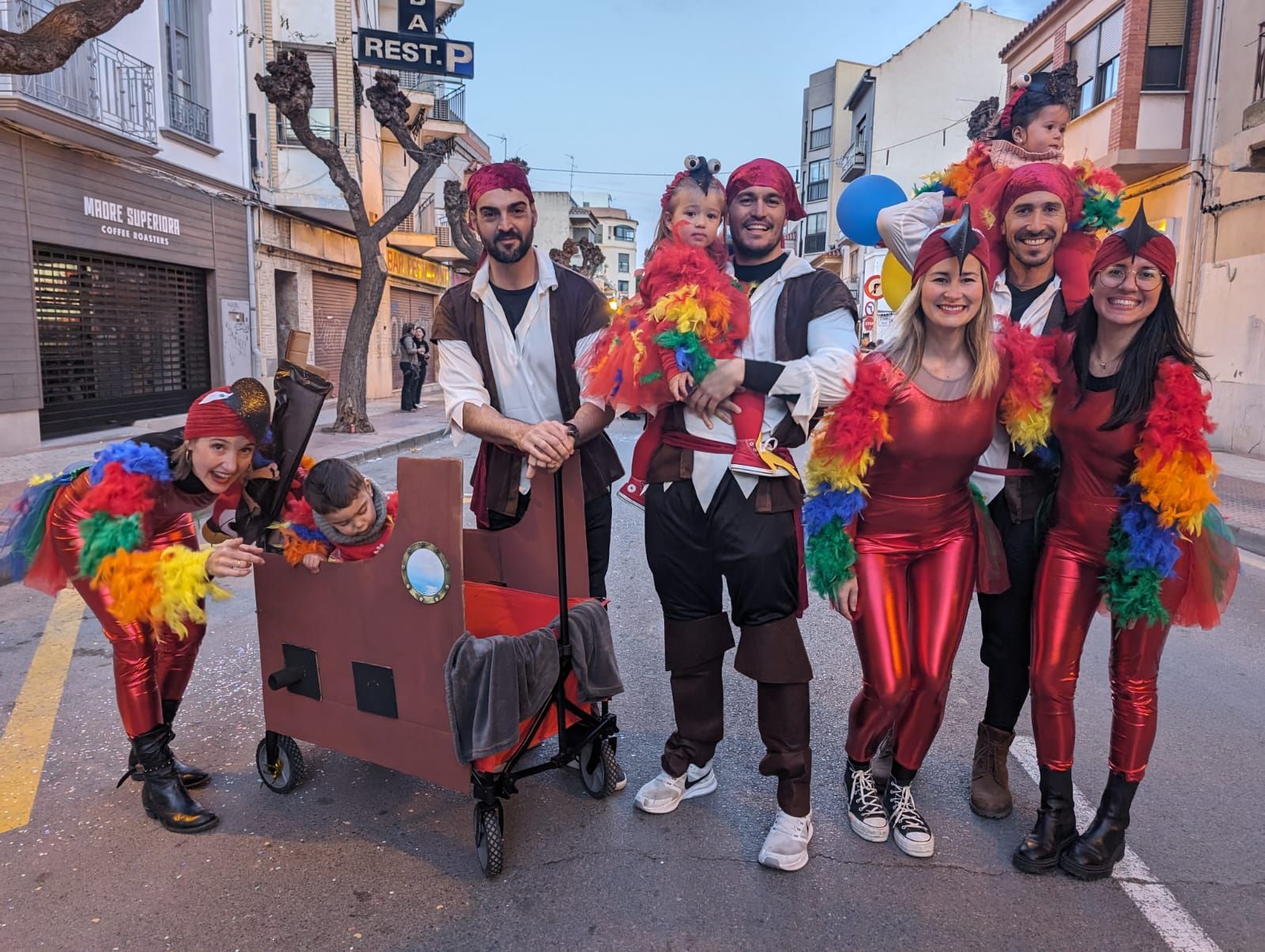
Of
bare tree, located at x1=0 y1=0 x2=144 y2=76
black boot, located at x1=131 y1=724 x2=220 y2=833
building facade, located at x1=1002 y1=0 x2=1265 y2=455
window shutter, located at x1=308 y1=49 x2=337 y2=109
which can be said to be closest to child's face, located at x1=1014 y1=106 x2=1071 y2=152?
black boot, located at x1=131 y1=724 x2=220 y2=833

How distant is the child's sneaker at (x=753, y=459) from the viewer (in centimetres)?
266

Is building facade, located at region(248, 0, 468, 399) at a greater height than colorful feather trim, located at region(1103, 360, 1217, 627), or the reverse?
building facade, located at region(248, 0, 468, 399)

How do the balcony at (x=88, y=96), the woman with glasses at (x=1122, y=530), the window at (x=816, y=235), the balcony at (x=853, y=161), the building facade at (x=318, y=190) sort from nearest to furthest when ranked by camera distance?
1. the woman with glasses at (x=1122, y=530)
2. the balcony at (x=88, y=96)
3. the building facade at (x=318, y=190)
4. the balcony at (x=853, y=161)
5. the window at (x=816, y=235)

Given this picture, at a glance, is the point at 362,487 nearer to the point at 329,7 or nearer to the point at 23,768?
the point at 23,768

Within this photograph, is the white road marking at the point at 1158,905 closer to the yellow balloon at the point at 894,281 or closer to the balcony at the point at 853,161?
the yellow balloon at the point at 894,281

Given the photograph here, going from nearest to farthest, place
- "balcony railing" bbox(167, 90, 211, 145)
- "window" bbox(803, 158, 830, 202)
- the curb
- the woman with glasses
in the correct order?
the woman with glasses
the curb
"balcony railing" bbox(167, 90, 211, 145)
"window" bbox(803, 158, 830, 202)

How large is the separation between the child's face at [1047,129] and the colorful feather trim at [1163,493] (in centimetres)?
138

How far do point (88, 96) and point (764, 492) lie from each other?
1324cm

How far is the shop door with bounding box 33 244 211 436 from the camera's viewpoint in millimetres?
12578

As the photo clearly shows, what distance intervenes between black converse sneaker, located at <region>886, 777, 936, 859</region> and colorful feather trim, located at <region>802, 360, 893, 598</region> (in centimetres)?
72

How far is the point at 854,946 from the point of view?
2379mm

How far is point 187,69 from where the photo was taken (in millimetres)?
15344

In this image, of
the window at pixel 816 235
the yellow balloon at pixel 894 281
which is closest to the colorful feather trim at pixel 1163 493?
the yellow balloon at pixel 894 281

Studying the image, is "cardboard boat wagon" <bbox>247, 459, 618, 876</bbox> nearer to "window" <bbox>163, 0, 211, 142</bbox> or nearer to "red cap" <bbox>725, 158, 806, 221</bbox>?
"red cap" <bbox>725, 158, 806, 221</bbox>
